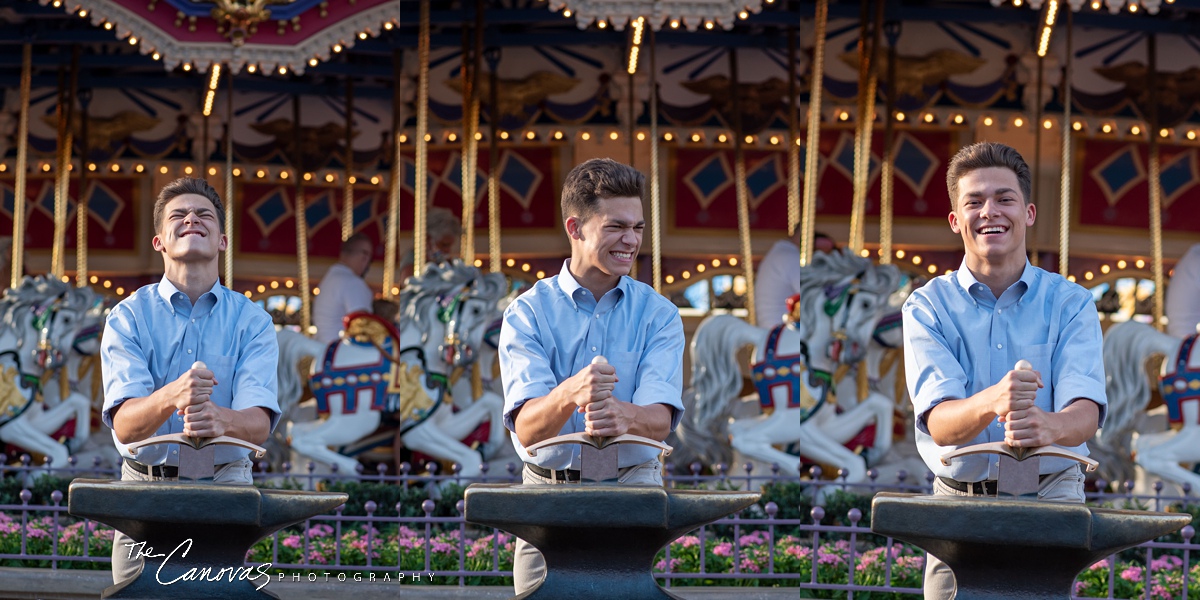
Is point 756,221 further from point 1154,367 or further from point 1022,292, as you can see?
point 1154,367

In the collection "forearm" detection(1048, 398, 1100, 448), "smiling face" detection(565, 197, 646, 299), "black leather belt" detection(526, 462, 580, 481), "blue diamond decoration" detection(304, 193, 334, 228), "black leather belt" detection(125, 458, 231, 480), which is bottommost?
"black leather belt" detection(125, 458, 231, 480)

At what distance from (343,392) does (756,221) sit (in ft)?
6.27

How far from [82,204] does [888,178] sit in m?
3.29

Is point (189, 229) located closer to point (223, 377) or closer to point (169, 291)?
point (169, 291)

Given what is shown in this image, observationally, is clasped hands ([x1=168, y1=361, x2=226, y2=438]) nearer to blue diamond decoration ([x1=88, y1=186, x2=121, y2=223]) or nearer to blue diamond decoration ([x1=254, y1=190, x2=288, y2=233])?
blue diamond decoration ([x1=254, y1=190, x2=288, y2=233])

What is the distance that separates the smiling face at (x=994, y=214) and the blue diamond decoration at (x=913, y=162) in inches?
117

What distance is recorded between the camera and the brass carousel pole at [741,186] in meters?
3.75

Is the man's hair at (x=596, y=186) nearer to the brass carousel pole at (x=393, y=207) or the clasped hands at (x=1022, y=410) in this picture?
the clasped hands at (x=1022, y=410)

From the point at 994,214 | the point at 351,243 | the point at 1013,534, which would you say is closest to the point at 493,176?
the point at 351,243

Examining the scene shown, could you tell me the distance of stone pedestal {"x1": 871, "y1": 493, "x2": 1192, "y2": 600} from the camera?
1912mm

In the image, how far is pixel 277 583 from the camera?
15.9ft

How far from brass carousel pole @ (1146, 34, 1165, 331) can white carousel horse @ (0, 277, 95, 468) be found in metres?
4.89

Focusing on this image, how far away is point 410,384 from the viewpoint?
15.5ft

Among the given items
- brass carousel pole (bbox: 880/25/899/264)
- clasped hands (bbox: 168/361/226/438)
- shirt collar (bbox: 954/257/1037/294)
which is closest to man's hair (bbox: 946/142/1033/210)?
shirt collar (bbox: 954/257/1037/294)
